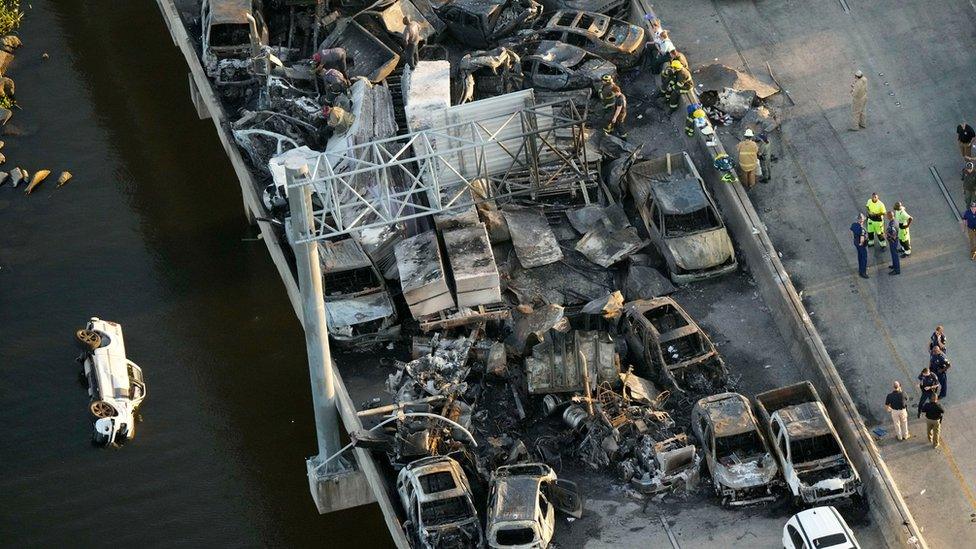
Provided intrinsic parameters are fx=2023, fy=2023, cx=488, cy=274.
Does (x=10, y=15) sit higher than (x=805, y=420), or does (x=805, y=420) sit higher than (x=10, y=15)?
Result: (x=10, y=15)

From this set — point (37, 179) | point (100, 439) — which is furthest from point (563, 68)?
point (37, 179)

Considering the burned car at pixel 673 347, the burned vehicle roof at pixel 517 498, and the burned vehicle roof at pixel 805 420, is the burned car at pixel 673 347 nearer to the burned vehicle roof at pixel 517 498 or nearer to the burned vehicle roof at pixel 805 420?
the burned vehicle roof at pixel 805 420

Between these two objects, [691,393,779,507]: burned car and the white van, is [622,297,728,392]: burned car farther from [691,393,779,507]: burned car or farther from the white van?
the white van

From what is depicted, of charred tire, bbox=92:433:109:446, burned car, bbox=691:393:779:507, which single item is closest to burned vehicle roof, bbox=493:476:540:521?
burned car, bbox=691:393:779:507

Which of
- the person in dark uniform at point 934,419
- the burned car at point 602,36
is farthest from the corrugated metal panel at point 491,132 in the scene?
the person in dark uniform at point 934,419

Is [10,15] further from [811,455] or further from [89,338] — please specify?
[811,455]

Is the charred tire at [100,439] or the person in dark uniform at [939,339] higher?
the person in dark uniform at [939,339]

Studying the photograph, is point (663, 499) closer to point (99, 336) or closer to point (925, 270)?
point (925, 270)
